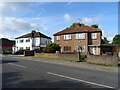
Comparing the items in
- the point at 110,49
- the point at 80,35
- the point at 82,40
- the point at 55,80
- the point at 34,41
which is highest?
the point at 80,35

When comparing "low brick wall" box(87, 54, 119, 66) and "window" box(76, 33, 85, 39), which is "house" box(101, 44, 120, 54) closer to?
"window" box(76, 33, 85, 39)

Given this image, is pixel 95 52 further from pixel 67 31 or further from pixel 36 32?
pixel 36 32

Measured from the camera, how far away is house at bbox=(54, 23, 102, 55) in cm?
3222

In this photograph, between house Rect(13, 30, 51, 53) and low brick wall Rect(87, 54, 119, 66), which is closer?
low brick wall Rect(87, 54, 119, 66)

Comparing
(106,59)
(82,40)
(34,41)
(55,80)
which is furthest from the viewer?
(34,41)

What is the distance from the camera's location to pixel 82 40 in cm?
3378

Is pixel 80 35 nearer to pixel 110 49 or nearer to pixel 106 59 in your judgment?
pixel 110 49

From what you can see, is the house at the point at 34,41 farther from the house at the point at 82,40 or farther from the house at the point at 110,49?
the house at the point at 110,49

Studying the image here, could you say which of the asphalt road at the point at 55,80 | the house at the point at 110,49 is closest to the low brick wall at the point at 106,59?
the asphalt road at the point at 55,80

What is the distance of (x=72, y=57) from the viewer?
72.7ft

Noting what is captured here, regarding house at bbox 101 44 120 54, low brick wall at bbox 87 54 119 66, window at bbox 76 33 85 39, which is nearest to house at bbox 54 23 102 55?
window at bbox 76 33 85 39

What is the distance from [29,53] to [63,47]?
9190 mm

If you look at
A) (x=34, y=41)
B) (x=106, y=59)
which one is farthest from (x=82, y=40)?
(x=34, y=41)

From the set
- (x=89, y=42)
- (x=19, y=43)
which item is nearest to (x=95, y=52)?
(x=89, y=42)
